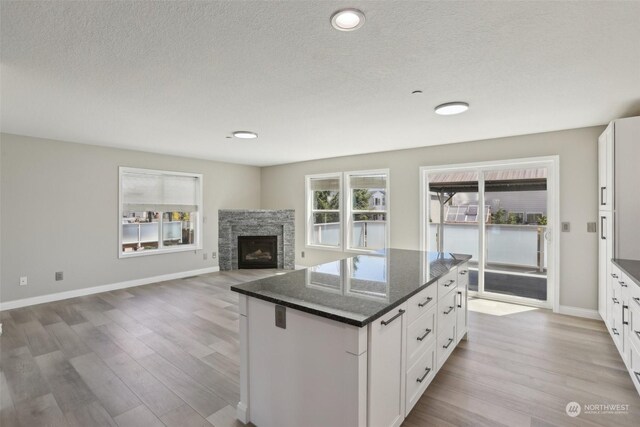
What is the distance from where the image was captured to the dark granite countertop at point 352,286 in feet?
5.18

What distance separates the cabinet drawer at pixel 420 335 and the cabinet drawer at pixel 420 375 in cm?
5

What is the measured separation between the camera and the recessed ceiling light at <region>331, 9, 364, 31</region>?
1.61 meters

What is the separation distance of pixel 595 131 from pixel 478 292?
261 cm

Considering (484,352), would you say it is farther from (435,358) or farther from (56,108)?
(56,108)

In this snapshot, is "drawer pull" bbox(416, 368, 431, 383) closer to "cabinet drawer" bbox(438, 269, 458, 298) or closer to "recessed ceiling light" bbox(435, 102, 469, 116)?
"cabinet drawer" bbox(438, 269, 458, 298)

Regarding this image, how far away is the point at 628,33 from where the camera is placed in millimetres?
1779

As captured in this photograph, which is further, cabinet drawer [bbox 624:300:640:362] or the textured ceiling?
cabinet drawer [bbox 624:300:640:362]

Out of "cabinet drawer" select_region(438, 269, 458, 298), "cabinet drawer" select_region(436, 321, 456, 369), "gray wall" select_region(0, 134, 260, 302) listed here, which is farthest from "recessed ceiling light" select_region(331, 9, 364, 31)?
"gray wall" select_region(0, 134, 260, 302)

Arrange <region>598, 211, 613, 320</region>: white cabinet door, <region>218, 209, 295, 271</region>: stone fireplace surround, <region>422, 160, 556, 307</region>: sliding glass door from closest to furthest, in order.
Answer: <region>598, 211, 613, 320</region>: white cabinet door
<region>422, 160, 556, 307</region>: sliding glass door
<region>218, 209, 295, 271</region>: stone fireplace surround

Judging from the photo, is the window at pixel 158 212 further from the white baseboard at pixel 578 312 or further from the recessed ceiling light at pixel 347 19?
the white baseboard at pixel 578 312

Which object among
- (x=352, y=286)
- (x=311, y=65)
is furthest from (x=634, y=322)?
(x=311, y=65)

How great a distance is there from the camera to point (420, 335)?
7.02ft

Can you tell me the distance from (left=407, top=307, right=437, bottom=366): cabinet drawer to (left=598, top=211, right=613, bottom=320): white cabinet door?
2250mm

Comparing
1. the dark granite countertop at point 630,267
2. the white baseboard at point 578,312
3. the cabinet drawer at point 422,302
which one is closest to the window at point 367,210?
the white baseboard at point 578,312
